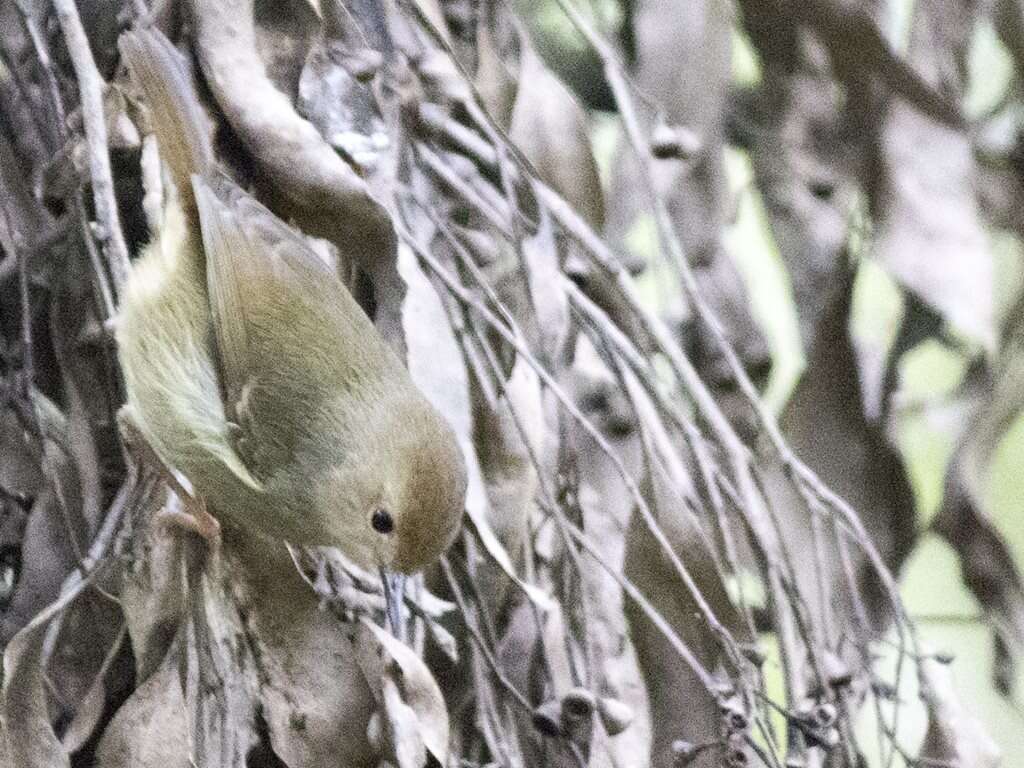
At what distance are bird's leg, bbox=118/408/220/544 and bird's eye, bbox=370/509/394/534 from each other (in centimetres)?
21

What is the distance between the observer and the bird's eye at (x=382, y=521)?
178 centimetres

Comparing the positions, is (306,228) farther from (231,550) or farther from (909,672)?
(909,672)

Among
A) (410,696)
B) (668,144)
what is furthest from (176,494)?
(668,144)

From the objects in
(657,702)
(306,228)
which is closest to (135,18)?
(306,228)

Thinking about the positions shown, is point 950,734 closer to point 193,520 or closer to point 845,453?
point 845,453

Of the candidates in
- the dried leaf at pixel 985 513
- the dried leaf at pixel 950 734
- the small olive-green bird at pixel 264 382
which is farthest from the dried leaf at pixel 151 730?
the dried leaf at pixel 985 513

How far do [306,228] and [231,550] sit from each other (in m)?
0.40

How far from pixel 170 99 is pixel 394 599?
0.62 metres

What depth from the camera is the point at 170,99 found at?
1.68 metres

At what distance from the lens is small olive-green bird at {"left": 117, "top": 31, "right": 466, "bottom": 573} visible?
5.65 feet

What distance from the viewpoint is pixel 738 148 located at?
3.06 m

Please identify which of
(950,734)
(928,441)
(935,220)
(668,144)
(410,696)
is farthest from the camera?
(928,441)

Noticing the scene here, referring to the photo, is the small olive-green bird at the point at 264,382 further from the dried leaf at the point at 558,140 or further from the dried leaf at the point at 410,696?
the dried leaf at the point at 558,140

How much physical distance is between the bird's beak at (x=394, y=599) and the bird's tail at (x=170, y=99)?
0.53 metres
